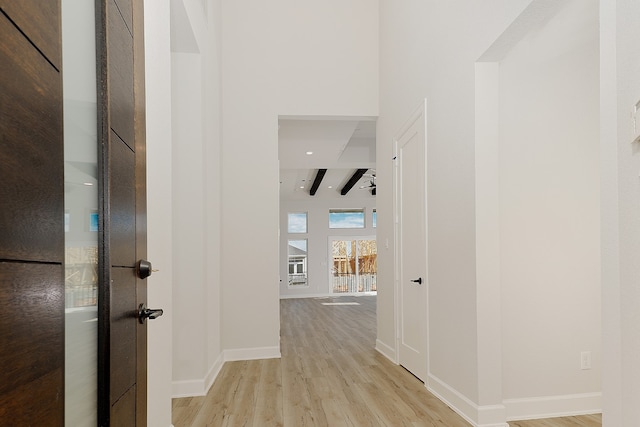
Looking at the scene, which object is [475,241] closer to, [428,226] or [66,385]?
[428,226]

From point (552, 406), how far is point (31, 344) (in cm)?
325

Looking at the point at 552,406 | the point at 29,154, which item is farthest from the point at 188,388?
the point at 29,154

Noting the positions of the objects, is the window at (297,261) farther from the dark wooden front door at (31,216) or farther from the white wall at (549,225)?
the dark wooden front door at (31,216)

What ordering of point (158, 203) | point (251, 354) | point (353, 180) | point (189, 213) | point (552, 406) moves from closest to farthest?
point (158, 203) → point (552, 406) → point (189, 213) → point (251, 354) → point (353, 180)

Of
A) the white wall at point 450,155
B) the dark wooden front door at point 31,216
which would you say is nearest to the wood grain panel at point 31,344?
the dark wooden front door at point 31,216

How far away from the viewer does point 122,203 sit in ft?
4.70

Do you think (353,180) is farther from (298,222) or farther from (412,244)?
(412,244)

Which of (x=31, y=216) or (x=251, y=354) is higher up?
(x=31, y=216)

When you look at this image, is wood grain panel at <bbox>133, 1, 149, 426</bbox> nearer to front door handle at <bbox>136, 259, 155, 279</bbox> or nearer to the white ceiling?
front door handle at <bbox>136, 259, 155, 279</bbox>

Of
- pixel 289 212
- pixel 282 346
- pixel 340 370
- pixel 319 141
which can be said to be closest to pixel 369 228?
pixel 289 212

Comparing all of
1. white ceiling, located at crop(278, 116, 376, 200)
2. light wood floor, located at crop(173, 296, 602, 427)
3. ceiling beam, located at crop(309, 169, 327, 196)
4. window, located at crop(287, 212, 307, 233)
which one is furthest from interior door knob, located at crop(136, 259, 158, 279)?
window, located at crop(287, 212, 307, 233)

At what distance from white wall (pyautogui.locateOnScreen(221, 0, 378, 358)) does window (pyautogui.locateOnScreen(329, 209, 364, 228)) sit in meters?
10.2

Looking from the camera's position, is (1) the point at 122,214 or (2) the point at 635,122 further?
(2) the point at 635,122

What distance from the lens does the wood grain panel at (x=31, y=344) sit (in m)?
0.79
